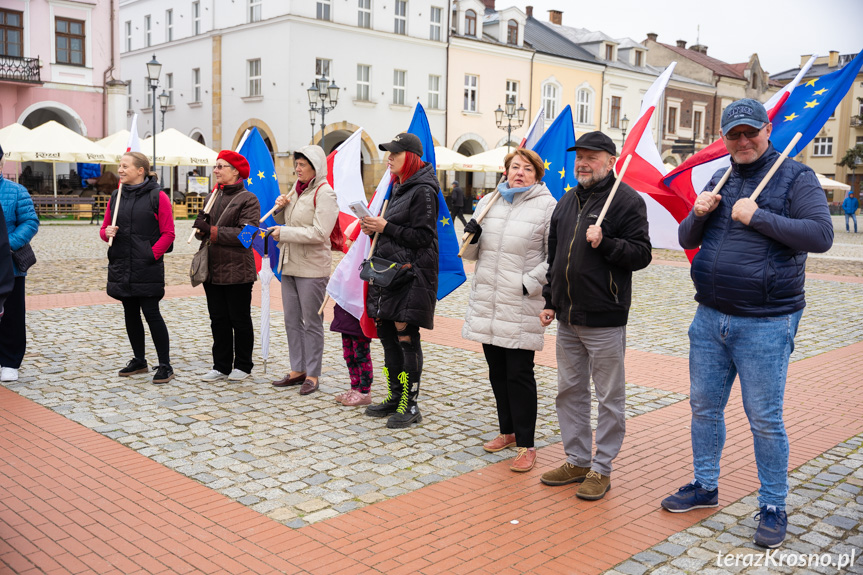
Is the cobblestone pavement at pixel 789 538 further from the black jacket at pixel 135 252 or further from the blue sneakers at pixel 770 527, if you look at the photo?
the black jacket at pixel 135 252

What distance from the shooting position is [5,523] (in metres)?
4.09

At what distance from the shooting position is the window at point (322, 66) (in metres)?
34.8

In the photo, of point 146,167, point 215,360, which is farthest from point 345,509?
point 146,167

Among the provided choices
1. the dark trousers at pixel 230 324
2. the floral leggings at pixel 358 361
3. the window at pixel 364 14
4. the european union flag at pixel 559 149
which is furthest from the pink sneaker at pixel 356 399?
the window at pixel 364 14

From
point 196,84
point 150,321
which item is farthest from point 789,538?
point 196,84

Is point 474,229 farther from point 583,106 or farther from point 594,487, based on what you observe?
point 583,106

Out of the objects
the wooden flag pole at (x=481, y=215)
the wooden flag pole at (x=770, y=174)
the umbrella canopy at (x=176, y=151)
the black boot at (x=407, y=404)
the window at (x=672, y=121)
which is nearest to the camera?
the wooden flag pole at (x=770, y=174)

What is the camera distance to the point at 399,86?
124ft

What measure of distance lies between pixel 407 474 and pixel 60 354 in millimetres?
4743

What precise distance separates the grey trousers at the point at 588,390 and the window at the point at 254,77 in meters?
32.9

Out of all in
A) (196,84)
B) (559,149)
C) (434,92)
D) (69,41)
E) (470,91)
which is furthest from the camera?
(470,91)

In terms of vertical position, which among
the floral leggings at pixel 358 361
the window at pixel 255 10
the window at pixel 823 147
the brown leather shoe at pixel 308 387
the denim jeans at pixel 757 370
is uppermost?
the window at pixel 255 10

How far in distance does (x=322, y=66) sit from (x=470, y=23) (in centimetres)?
1027

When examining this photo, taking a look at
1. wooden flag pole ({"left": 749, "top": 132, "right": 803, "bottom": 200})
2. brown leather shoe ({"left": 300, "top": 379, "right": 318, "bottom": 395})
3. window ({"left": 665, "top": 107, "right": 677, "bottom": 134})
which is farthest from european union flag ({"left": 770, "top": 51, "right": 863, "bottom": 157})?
window ({"left": 665, "top": 107, "right": 677, "bottom": 134})
